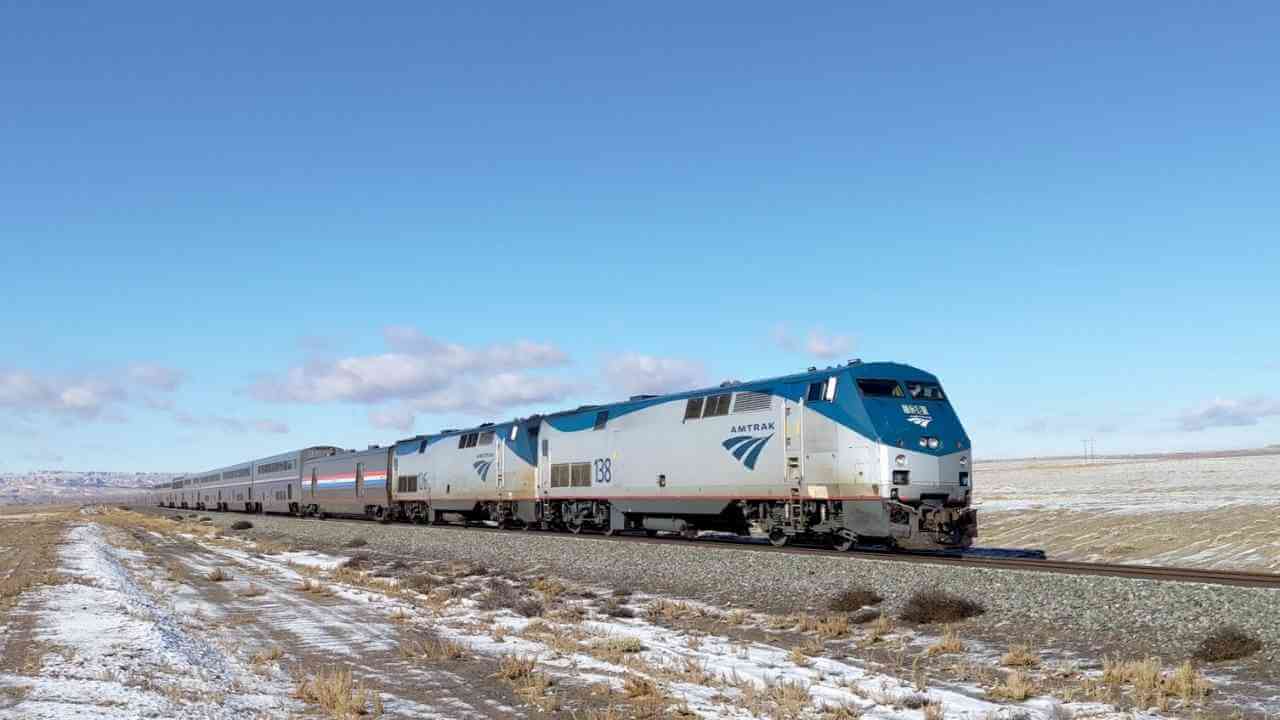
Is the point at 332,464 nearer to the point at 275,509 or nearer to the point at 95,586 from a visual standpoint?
the point at 275,509

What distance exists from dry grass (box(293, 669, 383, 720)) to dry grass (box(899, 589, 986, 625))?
9.08m

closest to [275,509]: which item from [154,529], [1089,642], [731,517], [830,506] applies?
[154,529]

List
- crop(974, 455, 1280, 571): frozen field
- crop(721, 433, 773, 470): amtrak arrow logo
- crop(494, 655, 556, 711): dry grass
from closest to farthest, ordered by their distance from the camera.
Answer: crop(494, 655, 556, 711): dry grass → crop(721, 433, 773, 470): amtrak arrow logo → crop(974, 455, 1280, 571): frozen field

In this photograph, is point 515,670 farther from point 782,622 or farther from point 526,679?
point 782,622

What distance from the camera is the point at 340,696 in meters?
11.2

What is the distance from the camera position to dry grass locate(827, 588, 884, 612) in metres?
17.8

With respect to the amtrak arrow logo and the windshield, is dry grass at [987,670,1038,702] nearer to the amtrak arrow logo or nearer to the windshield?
the windshield

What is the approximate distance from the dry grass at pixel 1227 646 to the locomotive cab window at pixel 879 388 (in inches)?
426

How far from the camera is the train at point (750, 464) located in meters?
22.0

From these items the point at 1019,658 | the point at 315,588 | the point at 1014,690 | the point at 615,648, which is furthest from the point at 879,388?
the point at 315,588

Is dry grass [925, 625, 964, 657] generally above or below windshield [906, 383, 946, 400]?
below

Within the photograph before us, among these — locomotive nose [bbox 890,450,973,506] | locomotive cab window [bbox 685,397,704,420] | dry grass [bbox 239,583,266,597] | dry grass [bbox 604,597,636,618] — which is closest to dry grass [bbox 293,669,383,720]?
dry grass [bbox 604,597,636,618]

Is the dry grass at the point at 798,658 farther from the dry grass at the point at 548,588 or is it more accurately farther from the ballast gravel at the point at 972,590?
the dry grass at the point at 548,588

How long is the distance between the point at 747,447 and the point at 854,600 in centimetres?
849
